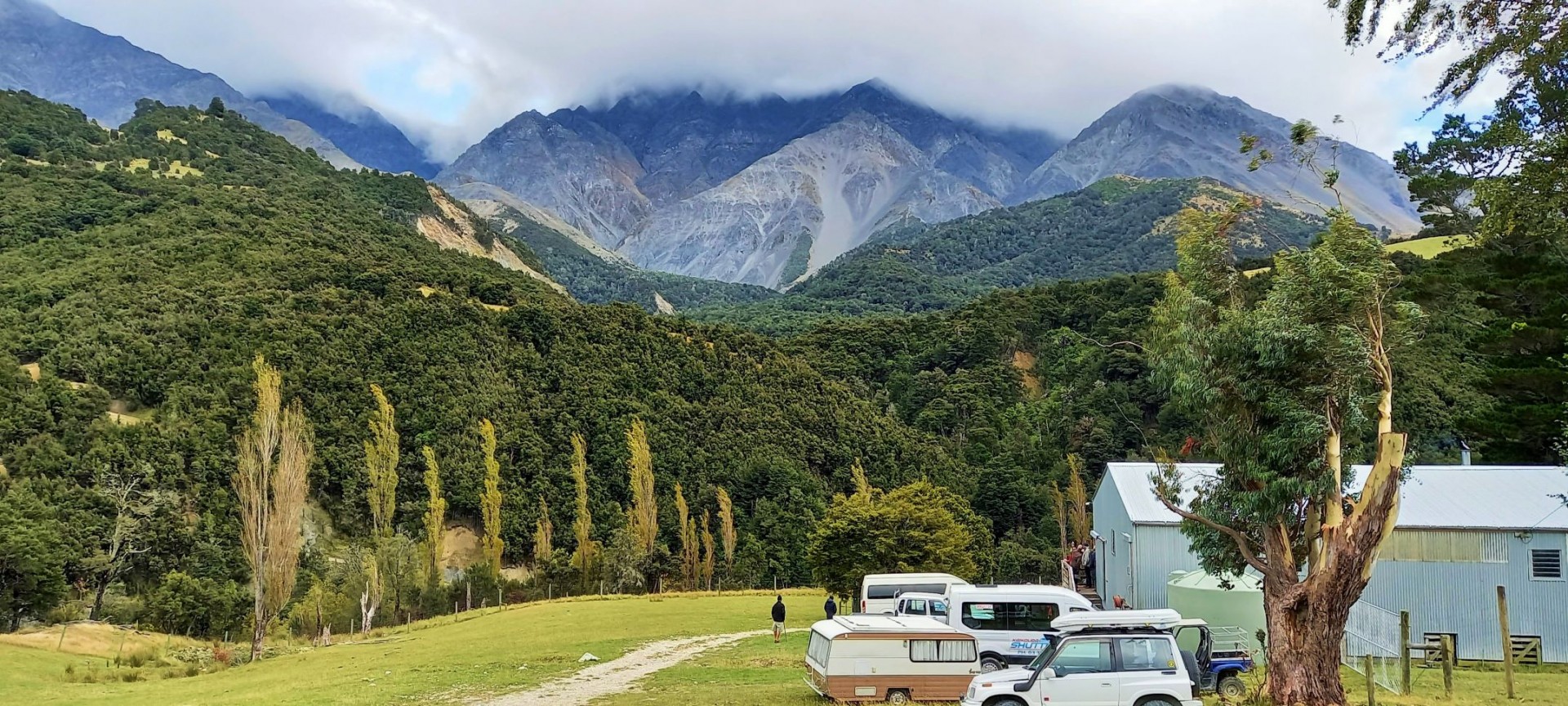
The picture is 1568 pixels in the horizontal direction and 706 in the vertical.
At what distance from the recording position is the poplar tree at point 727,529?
5275cm

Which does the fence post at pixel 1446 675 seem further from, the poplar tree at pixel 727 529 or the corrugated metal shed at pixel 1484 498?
the poplar tree at pixel 727 529

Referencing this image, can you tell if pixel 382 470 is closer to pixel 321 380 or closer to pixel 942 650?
pixel 321 380

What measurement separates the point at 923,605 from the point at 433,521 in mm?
32493

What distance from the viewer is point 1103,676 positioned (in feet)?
41.8

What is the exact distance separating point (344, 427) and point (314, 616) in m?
15.3

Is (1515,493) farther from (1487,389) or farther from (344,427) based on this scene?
(344,427)

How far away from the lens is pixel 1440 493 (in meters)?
24.9

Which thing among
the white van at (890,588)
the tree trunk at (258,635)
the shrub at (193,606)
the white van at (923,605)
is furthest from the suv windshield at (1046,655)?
the shrub at (193,606)

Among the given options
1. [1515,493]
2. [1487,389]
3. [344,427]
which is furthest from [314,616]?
[1487,389]

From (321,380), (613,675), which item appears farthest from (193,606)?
(613,675)

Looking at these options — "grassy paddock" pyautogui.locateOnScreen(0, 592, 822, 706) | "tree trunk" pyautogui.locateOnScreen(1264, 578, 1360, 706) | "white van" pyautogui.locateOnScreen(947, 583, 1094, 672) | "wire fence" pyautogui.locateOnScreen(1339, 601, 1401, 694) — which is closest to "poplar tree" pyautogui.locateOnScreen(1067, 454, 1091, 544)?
"grassy paddock" pyautogui.locateOnScreen(0, 592, 822, 706)

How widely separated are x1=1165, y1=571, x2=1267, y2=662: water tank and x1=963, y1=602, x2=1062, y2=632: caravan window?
5292mm

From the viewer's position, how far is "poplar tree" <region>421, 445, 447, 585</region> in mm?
44562

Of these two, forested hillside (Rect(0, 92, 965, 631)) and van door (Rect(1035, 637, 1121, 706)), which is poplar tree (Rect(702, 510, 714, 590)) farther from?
van door (Rect(1035, 637, 1121, 706))
